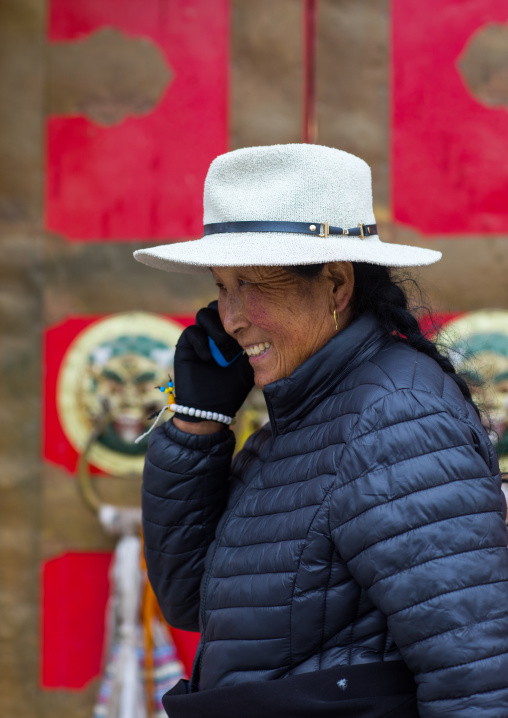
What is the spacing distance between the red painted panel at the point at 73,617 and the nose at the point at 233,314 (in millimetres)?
1671

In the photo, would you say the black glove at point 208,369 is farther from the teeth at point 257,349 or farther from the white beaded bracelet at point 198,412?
the teeth at point 257,349

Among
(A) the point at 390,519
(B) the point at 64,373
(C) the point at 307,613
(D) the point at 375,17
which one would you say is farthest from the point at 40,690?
(D) the point at 375,17

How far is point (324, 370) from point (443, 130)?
1699 mm

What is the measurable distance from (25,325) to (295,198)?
5.85 ft

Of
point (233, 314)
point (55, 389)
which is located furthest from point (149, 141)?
point (233, 314)

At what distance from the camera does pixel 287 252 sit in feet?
3.87

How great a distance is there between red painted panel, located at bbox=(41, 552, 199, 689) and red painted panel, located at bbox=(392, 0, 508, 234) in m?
1.67

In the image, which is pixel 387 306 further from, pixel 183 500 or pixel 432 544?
pixel 183 500

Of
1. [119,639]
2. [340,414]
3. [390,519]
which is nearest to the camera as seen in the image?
[390,519]

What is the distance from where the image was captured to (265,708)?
108cm

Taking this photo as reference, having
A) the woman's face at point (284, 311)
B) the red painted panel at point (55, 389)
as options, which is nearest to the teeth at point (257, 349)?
the woman's face at point (284, 311)

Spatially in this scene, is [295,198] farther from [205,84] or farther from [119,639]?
[119,639]

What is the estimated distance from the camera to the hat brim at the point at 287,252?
3.85ft

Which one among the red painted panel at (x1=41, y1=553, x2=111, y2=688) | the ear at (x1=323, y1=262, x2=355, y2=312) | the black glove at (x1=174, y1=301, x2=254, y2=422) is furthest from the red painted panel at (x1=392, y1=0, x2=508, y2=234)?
the red painted panel at (x1=41, y1=553, x2=111, y2=688)
